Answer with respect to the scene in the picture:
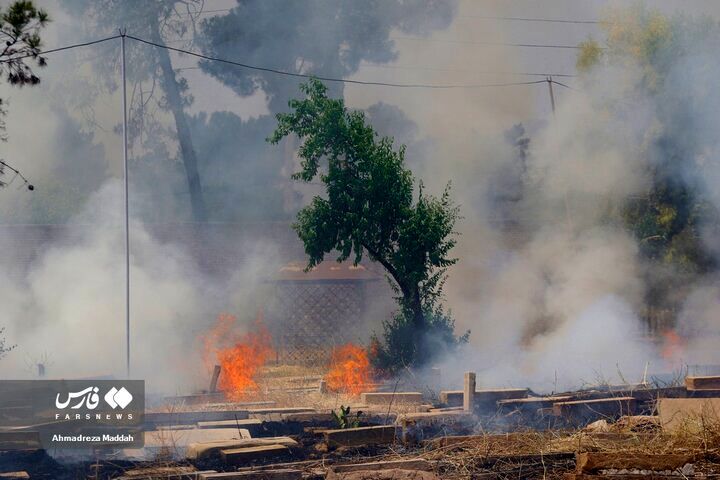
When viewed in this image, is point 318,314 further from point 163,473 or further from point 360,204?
point 163,473

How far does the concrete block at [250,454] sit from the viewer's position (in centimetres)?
897

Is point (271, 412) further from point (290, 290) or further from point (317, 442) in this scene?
point (290, 290)

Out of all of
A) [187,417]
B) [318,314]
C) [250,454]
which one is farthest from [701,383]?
[318,314]

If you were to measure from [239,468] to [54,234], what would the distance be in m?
20.0

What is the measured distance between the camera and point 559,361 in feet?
60.7

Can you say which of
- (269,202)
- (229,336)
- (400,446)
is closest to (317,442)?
(400,446)

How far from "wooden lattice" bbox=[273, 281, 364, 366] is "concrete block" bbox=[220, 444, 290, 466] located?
15605mm

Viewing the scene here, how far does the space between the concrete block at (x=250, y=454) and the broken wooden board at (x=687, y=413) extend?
4.22m

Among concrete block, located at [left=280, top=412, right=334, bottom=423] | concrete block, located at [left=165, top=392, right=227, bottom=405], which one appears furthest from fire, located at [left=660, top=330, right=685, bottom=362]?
concrete block, located at [left=280, top=412, right=334, bottom=423]

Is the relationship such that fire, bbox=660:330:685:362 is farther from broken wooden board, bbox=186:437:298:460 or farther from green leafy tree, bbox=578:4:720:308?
broken wooden board, bbox=186:437:298:460

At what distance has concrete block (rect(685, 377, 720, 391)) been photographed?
13.2 m

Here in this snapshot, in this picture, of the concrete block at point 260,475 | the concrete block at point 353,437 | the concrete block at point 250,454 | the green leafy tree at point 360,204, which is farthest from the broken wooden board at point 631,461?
the green leafy tree at point 360,204

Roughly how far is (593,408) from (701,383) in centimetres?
227

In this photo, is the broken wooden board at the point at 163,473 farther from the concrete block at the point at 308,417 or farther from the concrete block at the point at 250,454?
the concrete block at the point at 308,417
